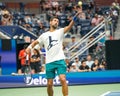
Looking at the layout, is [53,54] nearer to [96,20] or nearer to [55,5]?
[96,20]

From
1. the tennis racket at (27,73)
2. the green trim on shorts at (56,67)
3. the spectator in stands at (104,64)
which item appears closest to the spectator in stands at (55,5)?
the spectator in stands at (104,64)

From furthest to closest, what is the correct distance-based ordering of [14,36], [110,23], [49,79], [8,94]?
[14,36] < [110,23] < [8,94] < [49,79]

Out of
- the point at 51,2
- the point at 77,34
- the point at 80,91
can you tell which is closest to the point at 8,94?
the point at 80,91

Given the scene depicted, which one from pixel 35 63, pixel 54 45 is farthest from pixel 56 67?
pixel 35 63

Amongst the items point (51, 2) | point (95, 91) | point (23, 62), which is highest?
point (51, 2)

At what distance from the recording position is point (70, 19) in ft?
75.9

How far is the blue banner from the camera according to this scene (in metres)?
15.0

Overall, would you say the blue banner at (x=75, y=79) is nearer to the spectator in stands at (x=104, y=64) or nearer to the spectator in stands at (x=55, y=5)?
the spectator in stands at (x=104, y=64)

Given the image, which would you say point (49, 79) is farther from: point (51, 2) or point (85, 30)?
point (51, 2)

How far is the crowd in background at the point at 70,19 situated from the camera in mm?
16219

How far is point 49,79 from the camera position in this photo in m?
9.61

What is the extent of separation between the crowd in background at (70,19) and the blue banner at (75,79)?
632 millimetres

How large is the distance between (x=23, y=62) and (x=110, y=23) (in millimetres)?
3761

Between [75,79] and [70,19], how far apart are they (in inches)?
329
